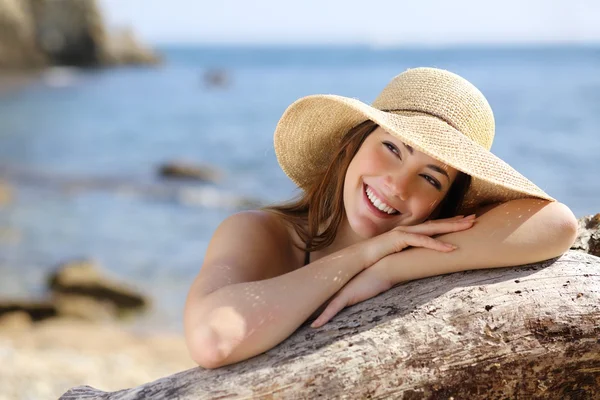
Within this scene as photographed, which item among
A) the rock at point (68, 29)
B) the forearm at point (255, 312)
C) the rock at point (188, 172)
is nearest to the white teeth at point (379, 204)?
the forearm at point (255, 312)

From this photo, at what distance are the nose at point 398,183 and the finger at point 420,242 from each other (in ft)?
0.57

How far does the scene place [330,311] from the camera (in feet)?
7.25

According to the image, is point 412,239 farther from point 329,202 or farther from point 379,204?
point 329,202

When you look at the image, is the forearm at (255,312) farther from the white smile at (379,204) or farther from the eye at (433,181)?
the eye at (433,181)

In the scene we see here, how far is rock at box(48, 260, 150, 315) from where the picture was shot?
23.4 ft

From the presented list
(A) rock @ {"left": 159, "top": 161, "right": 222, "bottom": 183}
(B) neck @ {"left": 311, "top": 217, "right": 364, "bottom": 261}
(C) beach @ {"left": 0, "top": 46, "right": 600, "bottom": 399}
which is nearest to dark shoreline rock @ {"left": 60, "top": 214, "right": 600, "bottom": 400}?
(B) neck @ {"left": 311, "top": 217, "right": 364, "bottom": 261}

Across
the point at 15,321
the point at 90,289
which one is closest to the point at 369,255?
the point at 15,321

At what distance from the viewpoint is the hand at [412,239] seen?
7.30 ft

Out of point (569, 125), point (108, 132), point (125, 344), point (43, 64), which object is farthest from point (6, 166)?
Result: point (43, 64)

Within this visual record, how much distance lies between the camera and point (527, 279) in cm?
224

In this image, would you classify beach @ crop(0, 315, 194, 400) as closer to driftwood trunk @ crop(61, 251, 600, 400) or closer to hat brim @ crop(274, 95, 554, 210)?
hat brim @ crop(274, 95, 554, 210)

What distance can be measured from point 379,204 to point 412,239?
236mm

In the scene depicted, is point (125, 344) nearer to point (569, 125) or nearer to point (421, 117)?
point (421, 117)

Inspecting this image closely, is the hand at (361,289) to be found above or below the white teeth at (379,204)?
below
